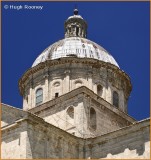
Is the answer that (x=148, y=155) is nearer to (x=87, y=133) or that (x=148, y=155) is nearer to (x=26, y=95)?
(x=87, y=133)

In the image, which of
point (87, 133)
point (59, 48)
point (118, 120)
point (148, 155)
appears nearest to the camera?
point (148, 155)

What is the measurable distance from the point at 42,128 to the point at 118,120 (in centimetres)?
868

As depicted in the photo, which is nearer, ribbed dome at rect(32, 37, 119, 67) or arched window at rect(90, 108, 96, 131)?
arched window at rect(90, 108, 96, 131)

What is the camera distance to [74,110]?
3500 centimetres

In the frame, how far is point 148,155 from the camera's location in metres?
28.8

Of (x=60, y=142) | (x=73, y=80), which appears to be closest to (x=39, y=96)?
(x=73, y=80)

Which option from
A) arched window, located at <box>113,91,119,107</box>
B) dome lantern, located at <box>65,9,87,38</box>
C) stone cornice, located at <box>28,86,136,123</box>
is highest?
dome lantern, located at <box>65,9,87,38</box>

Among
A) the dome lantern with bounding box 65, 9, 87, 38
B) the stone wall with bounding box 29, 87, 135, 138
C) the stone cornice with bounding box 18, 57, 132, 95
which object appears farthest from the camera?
the dome lantern with bounding box 65, 9, 87, 38

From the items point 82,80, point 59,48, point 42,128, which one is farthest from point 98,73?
point 42,128

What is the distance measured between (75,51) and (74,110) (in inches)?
232

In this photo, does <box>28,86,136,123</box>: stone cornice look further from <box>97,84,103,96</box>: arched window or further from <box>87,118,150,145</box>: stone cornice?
<box>87,118,150,145</box>: stone cornice

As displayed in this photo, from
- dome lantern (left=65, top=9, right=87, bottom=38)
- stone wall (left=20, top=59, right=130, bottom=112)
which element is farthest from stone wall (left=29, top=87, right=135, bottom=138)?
dome lantern (left=65, top=9, right=87, bottom=38)

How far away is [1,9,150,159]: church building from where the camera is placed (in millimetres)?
29453

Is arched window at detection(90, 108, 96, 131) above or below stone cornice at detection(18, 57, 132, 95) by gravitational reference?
below
